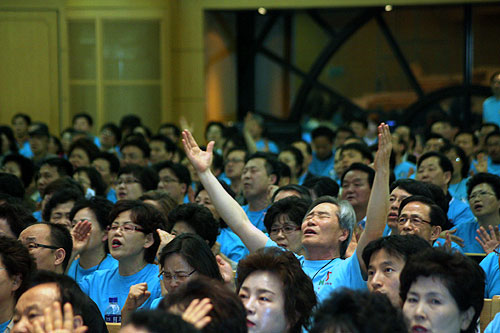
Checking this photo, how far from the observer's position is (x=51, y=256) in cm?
418

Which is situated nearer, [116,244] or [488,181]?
[116,244]

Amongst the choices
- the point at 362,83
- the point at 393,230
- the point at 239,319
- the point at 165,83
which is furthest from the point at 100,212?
the point at 362,83

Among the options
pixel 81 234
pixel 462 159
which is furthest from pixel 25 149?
pixel 81 234

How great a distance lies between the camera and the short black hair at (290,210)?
455 cm

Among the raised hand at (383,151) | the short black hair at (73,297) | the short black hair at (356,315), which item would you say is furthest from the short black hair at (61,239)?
the short black hair at (356,315)

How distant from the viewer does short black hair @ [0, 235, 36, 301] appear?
354cm

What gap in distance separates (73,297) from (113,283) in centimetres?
162

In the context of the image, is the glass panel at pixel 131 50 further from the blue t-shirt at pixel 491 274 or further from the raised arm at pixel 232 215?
the blue t-shirt at pixel 491 274

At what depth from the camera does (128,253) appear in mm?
4430

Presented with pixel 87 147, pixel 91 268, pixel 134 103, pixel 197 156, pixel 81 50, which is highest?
pixel 81 50

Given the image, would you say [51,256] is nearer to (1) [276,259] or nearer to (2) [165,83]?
(1) [276,259]

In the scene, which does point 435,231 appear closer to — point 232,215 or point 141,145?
point 232,215

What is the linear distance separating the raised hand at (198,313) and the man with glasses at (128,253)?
1956mm

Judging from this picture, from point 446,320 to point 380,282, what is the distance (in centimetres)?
53
